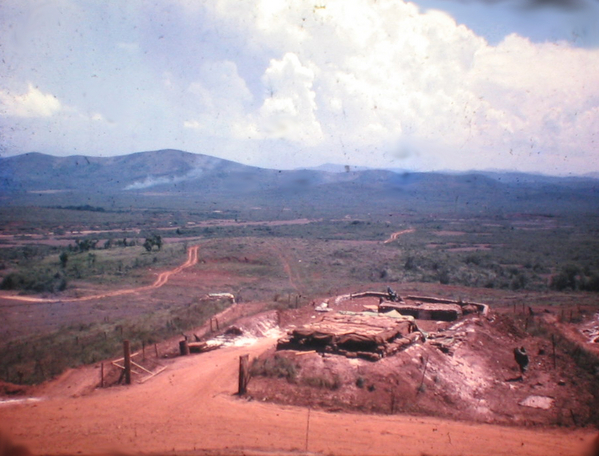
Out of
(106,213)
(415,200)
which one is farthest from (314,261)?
(415,200)

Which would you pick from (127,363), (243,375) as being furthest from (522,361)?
(127,363)

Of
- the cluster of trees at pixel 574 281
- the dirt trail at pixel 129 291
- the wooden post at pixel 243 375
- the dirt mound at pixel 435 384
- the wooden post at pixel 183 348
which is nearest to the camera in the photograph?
the dirt mound at pixel 435 384

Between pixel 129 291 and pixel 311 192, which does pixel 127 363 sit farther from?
pixel 311 192

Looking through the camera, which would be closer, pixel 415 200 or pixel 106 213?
pixel 106 213

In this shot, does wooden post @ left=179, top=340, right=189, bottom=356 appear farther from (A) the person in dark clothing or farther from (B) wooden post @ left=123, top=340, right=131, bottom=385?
(A) the person in dark clothing

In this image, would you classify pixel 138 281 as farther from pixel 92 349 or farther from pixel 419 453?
pixel 419 453

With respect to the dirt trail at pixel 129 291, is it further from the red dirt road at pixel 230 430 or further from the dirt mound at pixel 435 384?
the dirt mound at pixel 435 384

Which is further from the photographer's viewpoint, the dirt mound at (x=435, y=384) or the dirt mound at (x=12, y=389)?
the dirt mound at (x=12, y=389)

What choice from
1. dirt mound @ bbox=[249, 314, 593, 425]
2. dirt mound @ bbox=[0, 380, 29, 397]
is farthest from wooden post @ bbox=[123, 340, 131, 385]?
dirt mound @ bbox=[249, 314, 593, 425]

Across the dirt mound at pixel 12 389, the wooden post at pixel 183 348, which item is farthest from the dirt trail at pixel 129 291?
the dirt mound at pixel 12 389
